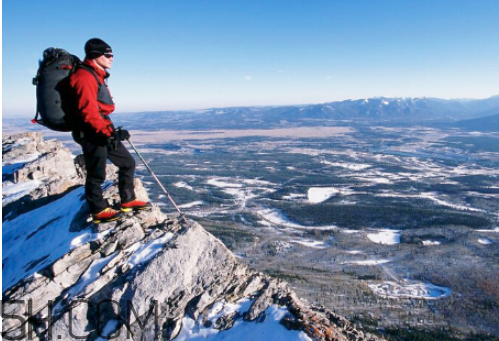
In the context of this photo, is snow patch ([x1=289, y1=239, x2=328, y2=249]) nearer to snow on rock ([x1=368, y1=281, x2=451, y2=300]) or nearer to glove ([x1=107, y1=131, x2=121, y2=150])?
snow on rock ([x1=368, y1=281, x2=451, y2=300])

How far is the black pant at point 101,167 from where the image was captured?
8922 mm

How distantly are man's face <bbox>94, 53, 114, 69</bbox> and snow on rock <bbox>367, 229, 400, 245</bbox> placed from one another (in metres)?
76.4

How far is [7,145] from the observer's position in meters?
44.2

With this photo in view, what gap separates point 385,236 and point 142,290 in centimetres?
7712

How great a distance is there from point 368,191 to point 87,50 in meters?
123

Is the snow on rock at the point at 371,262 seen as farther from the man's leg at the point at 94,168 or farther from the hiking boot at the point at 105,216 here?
Result: the man's leg at the point at 94,168

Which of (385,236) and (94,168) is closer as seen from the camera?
(94,168)

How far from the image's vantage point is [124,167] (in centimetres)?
994

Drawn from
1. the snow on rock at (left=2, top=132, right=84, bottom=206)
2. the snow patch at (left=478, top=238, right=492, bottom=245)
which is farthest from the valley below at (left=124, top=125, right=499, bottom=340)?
the snow on rock at (left=2, top=132, right=84, bottom=206)

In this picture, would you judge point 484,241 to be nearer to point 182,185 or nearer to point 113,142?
point 113,142

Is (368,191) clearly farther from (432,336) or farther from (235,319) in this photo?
(235,319)

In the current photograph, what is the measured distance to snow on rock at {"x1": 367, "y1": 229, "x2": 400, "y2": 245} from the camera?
75812 millimetres
